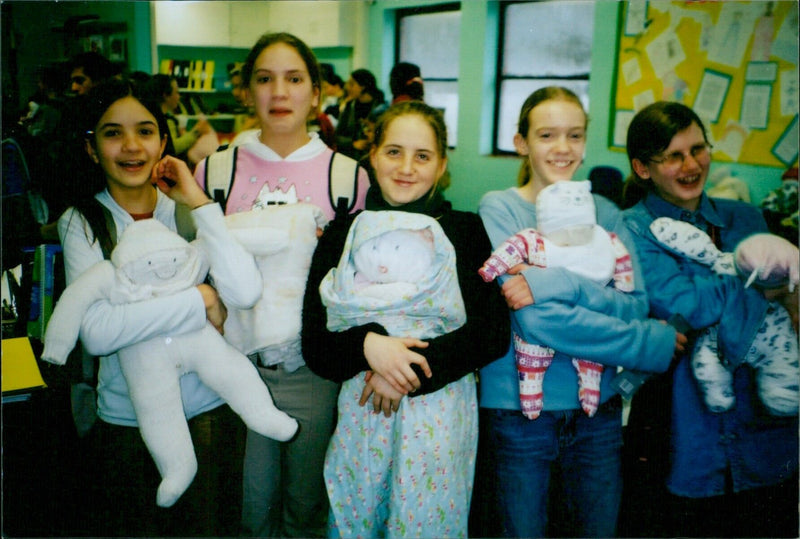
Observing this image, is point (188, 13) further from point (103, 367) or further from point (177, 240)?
point (103, 367)

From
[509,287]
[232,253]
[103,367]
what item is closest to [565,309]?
[509,287]

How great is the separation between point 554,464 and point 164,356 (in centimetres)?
101

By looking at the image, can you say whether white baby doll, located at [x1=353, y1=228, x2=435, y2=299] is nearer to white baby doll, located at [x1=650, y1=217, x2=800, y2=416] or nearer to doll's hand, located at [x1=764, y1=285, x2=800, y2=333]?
white baby doll, located at [x1=650, y1=217, x2=800, y2=416]

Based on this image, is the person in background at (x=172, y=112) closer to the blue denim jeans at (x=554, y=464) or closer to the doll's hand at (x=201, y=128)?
the doll's hand at (x=201, y=128)

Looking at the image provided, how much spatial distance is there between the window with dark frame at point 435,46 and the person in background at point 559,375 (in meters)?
3.11

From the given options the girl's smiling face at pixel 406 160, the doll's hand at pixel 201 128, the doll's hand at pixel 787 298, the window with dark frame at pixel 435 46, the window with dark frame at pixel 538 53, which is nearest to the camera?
the girl's smiling face at pixel 406 160

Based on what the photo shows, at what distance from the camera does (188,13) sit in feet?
5.41

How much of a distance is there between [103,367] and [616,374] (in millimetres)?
1286

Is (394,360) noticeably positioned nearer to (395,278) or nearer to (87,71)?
(395,278)

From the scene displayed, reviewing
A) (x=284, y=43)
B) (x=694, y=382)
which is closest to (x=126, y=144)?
(x=284, y=43)

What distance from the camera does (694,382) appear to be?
5.09ft

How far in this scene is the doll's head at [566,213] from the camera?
1395mm

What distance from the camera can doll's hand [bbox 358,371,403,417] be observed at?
4.34 feet

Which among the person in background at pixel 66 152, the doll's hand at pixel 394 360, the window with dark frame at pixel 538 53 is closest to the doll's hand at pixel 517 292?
the doll's hand at pixel 394 360
